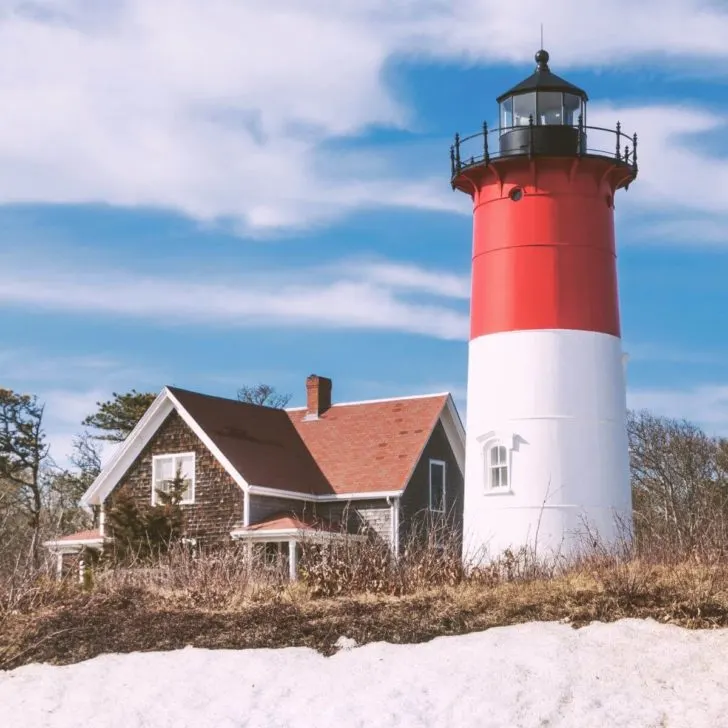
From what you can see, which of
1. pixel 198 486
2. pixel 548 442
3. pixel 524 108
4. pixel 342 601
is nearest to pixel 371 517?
pixel 198 486

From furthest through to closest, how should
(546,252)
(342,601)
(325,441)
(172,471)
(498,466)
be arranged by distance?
(325,441) < (172,471) < (498,466) < (546,252) < (342,601)

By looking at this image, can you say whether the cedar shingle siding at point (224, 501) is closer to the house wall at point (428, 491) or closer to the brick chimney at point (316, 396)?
the house wall at point (428, 491)

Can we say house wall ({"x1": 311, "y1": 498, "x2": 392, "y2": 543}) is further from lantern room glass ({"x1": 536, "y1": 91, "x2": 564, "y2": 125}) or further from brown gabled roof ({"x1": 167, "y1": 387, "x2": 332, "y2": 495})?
lantern room glass ({"x1": 536, "y1": 91, "x2": 564, "y2": 125})

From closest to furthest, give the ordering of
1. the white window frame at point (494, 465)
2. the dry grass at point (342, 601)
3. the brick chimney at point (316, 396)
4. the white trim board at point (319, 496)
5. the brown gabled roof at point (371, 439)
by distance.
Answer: the dry grass at point (342, 601), the white window frame at point (494, 465), the white trim board at point (319, 496), the brown gabled roof at point (371, 439), the brick chimney at point (316, 396)

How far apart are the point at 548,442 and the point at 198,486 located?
33.4 feet

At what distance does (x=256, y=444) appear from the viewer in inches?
1182

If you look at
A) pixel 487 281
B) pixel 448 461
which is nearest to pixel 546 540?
pixel 487 281

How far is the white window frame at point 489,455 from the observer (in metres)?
22.0

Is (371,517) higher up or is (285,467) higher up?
(285,467)

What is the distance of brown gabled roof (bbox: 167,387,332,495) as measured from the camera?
94.8ft

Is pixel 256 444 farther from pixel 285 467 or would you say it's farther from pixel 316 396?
pixel 316 396

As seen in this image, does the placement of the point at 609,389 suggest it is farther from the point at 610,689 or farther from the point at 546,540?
the point at 610,689

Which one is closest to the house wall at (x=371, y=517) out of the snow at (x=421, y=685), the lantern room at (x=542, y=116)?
the lantern room at (x=542, y=116)

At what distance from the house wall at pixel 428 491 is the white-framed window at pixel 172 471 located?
4871 millimetres
